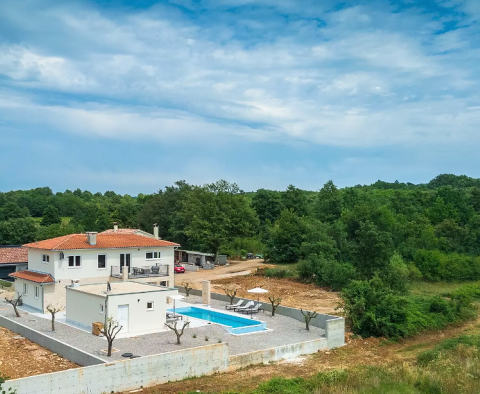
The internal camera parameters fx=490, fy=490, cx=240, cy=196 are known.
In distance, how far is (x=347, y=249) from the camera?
47.0m

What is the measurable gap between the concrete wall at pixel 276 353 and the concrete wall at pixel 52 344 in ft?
17.1

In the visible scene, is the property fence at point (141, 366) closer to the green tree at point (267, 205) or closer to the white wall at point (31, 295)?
the white wall at point (31, 295)

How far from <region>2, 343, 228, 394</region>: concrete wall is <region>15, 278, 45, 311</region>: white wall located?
13.9 meters

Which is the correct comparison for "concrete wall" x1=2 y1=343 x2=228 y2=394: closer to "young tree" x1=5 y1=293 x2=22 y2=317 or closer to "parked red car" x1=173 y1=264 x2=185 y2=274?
"young tree" x1=5 y1=293 x2=22 y2=317

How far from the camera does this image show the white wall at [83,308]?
23.5 metres

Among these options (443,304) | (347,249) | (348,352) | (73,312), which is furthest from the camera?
(347,249)

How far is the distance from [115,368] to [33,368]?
410 cm

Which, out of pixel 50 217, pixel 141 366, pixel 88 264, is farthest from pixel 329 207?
pixel 141 366

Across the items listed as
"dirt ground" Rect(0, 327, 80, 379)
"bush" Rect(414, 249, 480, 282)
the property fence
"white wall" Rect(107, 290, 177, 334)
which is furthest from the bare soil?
"dirt ground" Rect(0, 327, 80, 379)

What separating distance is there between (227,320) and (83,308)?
777 centimetres

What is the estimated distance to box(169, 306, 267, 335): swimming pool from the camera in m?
24.3

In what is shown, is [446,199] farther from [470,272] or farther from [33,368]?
[33,368]

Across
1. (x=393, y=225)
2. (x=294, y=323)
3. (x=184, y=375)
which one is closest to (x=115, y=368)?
(x=184, y=375)

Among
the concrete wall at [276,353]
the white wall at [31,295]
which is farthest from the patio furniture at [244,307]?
the white wall at [31,295]
